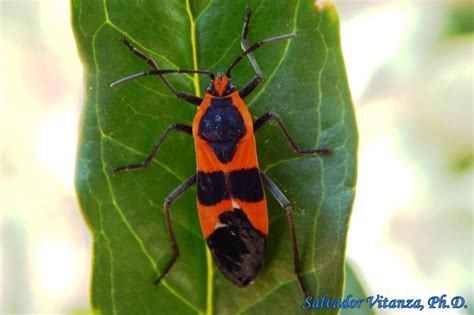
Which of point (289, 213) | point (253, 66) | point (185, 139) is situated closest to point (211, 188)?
point (185, 139)

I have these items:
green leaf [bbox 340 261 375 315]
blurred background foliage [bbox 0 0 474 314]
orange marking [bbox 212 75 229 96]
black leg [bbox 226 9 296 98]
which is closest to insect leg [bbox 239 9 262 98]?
black leg [bbox 226 9 296 98]

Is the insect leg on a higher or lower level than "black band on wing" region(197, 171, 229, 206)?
higher

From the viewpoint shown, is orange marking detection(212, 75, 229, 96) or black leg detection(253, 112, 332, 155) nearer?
black leg detection(253, 112, 332, 155)

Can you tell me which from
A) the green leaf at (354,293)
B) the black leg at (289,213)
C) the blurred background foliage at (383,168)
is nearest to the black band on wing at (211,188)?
the black leg at (289,213)

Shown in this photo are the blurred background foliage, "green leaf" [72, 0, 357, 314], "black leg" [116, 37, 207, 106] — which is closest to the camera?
"green leaf" [72, 0, 357, 314]

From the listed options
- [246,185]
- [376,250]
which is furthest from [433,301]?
[246,185]

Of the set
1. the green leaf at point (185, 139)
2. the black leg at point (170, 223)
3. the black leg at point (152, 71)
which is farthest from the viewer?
the black leg at point (170, 223)

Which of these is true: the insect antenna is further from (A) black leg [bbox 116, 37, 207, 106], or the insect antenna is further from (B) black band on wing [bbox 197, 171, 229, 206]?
(B) black band on wing [bbox 197, 171, 229, 206]

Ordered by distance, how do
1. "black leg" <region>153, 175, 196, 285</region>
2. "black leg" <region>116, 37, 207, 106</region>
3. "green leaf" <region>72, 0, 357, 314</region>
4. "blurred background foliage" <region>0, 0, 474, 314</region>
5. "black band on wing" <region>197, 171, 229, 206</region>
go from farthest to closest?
"blurred background foliage" <region>0, 0, 474, 314</region>, "black band on wing" <region>197, 171, 229, 206</region>, "black leg" <region>153, 175, 196, 285</region>, "black leg" <region>116, 37, 207, 106</region>, "green leaf" <region>72, 0, 357, 314</region>

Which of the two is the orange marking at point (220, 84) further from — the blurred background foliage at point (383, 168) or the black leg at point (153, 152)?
the blurred background foliage at point (383, 168)
